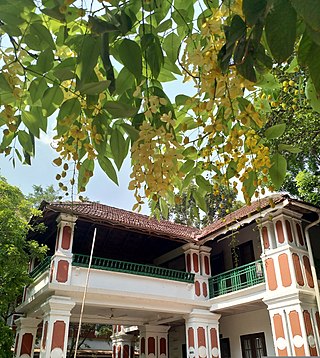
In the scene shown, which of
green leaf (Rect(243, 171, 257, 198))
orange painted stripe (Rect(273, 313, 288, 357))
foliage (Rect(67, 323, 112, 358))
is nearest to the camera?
green leaf (Rect(243, 171, 257, 198))

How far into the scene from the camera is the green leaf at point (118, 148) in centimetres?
97

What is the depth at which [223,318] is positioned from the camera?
927 centimetres

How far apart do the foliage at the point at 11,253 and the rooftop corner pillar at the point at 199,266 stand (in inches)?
129

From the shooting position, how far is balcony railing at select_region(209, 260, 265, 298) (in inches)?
293

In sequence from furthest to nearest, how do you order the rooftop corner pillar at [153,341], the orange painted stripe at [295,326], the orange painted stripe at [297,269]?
1. the rooftop corner pillar at [153,341]
2. the orange painted stripe at [297,269]
3. the orange painted stripe at [295,326]

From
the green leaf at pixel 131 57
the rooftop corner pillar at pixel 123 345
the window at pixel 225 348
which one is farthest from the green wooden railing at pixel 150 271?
the green leaf at pixel 131 57

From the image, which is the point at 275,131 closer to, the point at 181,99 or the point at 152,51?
the point at 181,99

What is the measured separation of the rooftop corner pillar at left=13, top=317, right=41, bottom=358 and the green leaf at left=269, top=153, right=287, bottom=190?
863cm

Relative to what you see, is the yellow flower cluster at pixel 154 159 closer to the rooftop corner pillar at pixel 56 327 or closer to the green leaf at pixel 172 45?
the green leaf at pixel 172 45

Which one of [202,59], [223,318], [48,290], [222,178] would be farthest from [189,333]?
[202,59]

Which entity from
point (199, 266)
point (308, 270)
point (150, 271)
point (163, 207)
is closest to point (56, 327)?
point (150, 271)

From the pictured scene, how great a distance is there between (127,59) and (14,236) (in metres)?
6.98

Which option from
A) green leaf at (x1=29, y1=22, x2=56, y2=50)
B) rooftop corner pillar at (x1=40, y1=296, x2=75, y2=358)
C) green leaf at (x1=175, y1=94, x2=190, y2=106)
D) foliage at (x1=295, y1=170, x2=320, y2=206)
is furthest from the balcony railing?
green leaf at (x1=29, y1=22, x2=56, y2=50)

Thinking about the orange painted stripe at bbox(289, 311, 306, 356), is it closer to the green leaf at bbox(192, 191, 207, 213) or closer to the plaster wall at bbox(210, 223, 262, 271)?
the plaster wall at bbox(210, 223, 262, 271)
